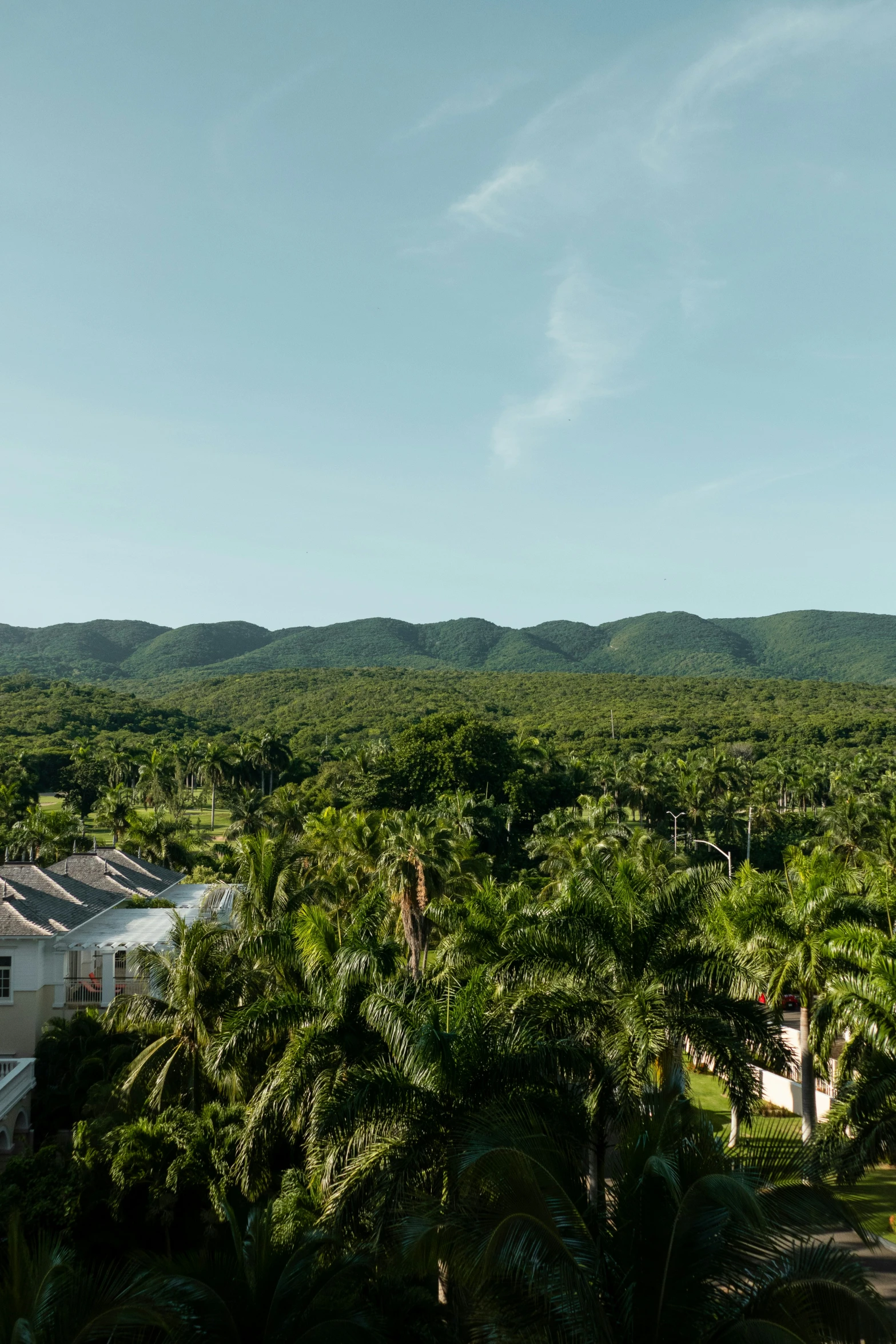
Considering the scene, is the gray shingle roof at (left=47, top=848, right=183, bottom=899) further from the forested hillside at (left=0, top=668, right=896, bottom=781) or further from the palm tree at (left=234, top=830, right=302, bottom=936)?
the forested hillside at (left=0, top=668, right=896, bottom=781)

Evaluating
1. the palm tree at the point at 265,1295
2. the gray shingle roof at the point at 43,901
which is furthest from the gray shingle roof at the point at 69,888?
the palm tree at the point at 265,1295

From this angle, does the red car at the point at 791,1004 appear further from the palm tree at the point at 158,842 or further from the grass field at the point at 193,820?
the grass field at the point at 193,820

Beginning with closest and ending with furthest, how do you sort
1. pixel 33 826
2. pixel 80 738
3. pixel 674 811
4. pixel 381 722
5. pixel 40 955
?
pixel 40 955 < pixel 33 826 < pixel 674 811 < pixel 80 738 < pixel 381 722

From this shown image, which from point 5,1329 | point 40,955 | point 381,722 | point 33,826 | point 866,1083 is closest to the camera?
point 5,1329

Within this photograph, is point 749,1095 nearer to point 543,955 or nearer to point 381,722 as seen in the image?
point 543,955

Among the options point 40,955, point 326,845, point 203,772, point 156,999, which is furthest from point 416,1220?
point 203,772

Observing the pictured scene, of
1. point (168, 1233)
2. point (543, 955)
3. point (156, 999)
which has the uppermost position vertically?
point (543, 955)

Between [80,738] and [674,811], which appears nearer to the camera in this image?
[674,811]
